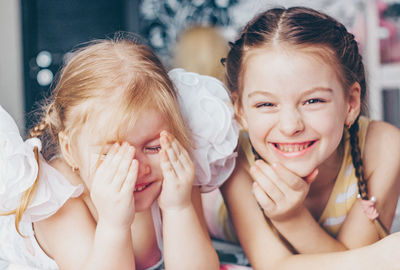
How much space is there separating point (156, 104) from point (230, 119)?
20cm

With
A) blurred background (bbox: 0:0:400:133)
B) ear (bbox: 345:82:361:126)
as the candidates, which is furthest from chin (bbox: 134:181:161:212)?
blurred background (bbox: 0:0:400:133)

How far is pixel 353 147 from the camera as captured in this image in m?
1.04

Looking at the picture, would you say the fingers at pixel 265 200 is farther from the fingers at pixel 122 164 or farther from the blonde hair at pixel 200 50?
the blonde hair at pixel 200 50

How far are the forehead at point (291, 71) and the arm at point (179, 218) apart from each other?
214 millimetres

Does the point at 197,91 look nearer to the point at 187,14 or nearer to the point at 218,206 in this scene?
the point at 218,206

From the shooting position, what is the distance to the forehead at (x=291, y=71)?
84 centimetres

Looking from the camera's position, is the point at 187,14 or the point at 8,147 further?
the point at 187,14

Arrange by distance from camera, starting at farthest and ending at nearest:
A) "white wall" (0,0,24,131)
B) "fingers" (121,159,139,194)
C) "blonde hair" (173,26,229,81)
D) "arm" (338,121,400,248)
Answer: "white wall" (0,0,24,131), "blonde hair" (173,26,229,81), "arm" (338,121,400,248), "fingers" (121,159,139,194)

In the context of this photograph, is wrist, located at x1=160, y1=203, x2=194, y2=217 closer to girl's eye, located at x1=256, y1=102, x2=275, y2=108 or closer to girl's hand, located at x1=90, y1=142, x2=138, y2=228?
girl's hand, located at x1=90, y1=142, x2=138, y2=228

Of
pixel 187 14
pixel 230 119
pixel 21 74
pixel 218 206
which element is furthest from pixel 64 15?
pixel 230 119

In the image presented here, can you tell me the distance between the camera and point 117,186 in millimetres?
761

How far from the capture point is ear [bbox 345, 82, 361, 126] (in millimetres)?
933

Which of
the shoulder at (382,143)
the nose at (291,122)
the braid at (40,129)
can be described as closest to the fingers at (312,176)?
the nose at (291,122)

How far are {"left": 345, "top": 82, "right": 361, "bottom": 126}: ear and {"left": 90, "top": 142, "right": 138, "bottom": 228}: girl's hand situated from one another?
1.51 feet
